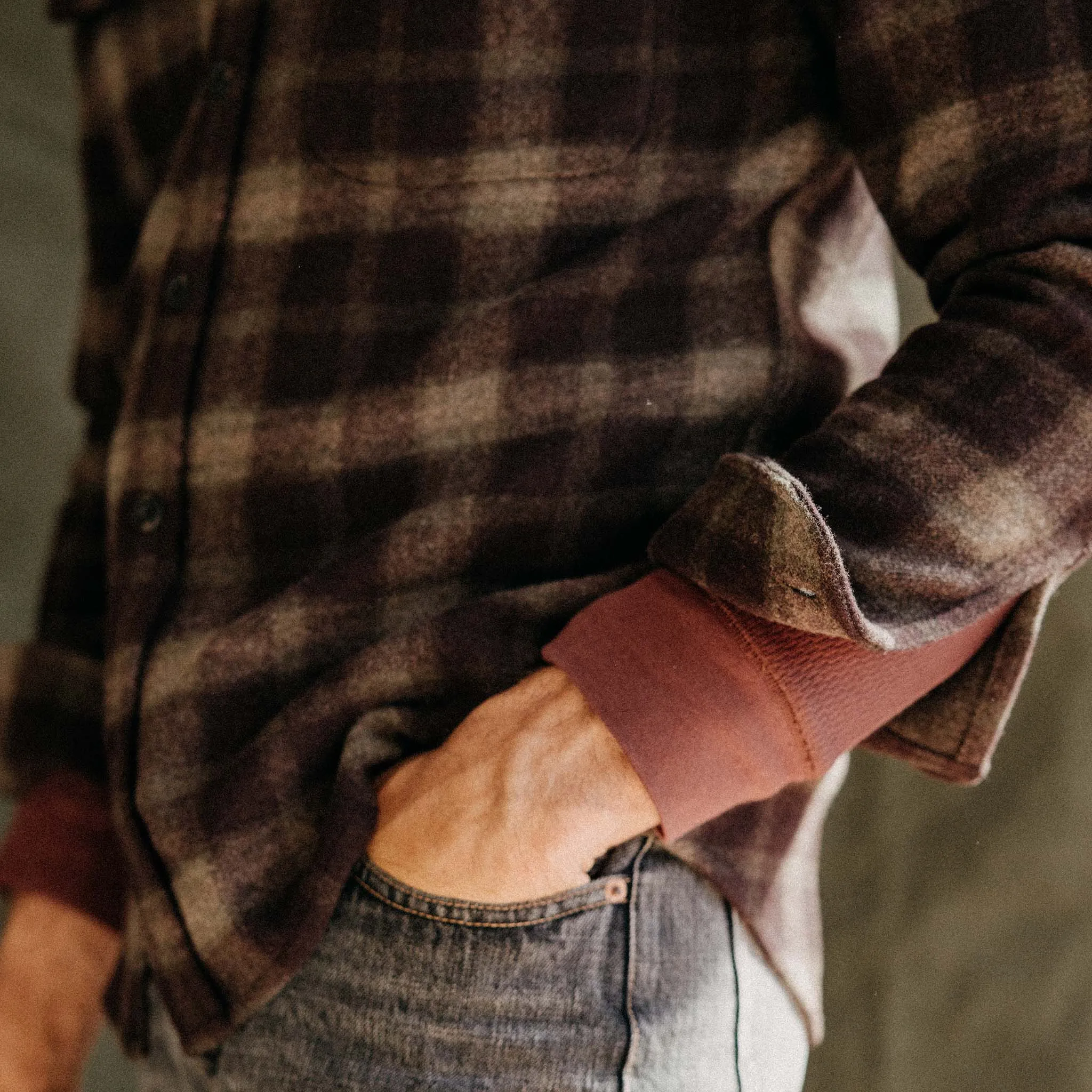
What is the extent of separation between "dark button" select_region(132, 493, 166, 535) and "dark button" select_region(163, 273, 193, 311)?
0.48 feet

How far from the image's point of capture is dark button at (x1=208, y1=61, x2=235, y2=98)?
2.66 ft

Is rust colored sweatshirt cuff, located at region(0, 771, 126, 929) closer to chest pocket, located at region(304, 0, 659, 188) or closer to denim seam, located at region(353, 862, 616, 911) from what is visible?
denim seam, located at region(353, 862, 616, 911)

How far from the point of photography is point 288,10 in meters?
0.79

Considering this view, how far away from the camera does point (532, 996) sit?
64 cm

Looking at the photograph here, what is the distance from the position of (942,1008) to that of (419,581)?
0.53 m

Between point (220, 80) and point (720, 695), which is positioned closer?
→ point (720, 695)

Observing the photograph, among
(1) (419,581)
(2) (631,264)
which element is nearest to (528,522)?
(1) (419,581)

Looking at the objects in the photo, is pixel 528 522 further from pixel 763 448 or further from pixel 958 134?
pixel 958 134

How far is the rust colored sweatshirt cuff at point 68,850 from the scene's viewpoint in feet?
3.08

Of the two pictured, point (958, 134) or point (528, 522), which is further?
point (528, 522)

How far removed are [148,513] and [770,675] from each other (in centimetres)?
49

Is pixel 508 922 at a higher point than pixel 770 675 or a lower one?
lower

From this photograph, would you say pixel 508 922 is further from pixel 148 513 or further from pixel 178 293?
pixel 178 293

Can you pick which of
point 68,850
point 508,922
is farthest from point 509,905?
point 68,850
